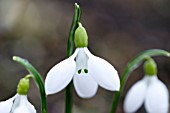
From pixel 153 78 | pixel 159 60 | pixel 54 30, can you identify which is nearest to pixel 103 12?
pixel 54 30

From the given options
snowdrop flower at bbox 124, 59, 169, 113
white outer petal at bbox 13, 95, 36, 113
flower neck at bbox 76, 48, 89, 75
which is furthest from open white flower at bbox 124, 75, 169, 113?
white outer petal at bbox 13, 95, 36, 113

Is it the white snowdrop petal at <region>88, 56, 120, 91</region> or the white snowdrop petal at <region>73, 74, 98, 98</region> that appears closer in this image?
the white snowdrop petal at <region>88, 56, 120, 91</region>

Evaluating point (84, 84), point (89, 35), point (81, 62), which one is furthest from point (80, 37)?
point (89, 35)

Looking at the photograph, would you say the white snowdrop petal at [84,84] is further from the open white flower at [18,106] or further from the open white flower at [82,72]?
the open white flower at [18,106]

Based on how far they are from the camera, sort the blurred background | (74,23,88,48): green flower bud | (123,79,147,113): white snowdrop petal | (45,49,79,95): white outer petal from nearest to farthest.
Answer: (45,49,79,95): white outer petal → (74,23,88,48): green flower bud → (123,79,147,113): white snowdrop petal → the blurred background

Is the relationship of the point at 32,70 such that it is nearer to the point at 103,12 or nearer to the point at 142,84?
the point at 142,84

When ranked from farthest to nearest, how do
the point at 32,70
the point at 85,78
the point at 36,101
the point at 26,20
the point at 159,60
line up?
the point at 26,20, the point at 159,60, the point at 36,101, the point at 85,78, the point at 32,70

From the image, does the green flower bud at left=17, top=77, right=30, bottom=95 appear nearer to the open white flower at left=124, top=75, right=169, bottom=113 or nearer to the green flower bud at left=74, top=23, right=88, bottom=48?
the green flower bud at left=74, top=23, right=88, bottom=48
